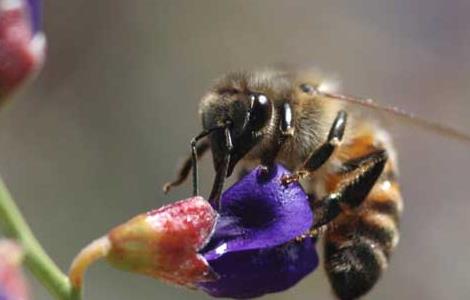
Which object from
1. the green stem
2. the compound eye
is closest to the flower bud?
the green stem

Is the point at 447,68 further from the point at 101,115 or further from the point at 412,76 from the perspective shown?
the point at 101,115

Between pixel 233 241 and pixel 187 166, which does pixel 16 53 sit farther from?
pixel 187 166

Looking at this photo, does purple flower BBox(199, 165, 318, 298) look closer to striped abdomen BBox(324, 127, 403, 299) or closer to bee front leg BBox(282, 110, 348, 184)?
bee front leg BBox(282, 110, 348, 184)

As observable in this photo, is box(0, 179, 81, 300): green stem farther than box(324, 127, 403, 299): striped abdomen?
No

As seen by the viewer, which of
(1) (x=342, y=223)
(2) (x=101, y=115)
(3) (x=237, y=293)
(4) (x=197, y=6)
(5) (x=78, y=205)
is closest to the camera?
(3) (x=237, y=293)

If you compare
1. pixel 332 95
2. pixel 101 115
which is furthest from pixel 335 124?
pixel 101 115

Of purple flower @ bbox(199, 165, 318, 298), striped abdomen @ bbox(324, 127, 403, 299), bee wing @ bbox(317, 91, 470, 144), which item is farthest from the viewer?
striped abdomen @ bbox(324, 127, 403, 299)
